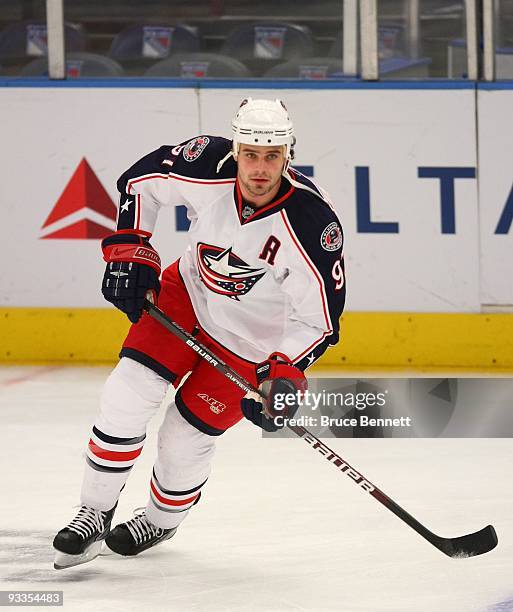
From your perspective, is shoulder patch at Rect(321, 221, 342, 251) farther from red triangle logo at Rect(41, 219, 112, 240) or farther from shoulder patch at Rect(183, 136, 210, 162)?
red triangle logo at Rect(41, 219, 112, 240)

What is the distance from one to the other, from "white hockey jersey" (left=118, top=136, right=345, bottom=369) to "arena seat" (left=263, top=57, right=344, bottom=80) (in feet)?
7.19

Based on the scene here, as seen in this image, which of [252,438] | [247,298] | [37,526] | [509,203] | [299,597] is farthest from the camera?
[509,203]

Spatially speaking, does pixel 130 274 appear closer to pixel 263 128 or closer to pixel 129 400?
pixel 129 400

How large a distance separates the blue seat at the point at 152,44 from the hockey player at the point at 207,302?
7.42 feet

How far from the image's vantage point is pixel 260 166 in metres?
2.98

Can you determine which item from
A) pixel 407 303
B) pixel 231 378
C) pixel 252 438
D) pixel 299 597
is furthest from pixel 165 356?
pixel 407 303

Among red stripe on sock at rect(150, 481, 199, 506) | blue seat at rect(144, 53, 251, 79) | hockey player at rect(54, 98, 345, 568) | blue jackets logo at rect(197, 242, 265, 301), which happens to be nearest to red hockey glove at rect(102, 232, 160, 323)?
hockey player at rect(54, 98, 345, 568)

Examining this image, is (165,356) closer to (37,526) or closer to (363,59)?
(37,526)

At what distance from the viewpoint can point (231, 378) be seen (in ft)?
10.2

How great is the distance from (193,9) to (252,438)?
1876 millimetres

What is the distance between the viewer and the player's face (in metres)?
2.98

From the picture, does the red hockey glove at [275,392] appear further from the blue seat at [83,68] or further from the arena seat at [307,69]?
the blue seat at [83,68]

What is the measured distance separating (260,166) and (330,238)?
22cm

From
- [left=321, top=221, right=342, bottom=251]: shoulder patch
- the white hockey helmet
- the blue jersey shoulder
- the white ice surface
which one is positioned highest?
the white hockey helmet
